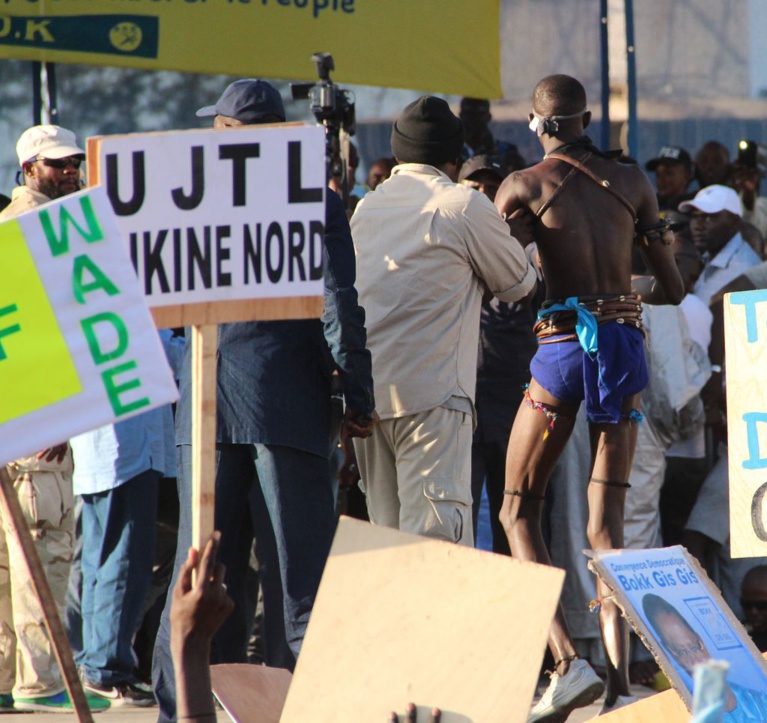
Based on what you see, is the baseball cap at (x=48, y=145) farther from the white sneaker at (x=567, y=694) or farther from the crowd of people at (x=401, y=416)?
the white sneaker at (x=567, y=694)

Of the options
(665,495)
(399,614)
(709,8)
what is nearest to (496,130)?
(709,8)

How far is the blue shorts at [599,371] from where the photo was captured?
17.5 ft

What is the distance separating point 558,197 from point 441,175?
0.41m

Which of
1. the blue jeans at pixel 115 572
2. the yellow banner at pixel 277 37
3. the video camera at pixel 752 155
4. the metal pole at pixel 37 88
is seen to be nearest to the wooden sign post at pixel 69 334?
the blue jeans at pixel 115 572

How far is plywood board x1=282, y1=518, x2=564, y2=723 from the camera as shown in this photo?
3.41m

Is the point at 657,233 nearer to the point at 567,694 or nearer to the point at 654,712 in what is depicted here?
the point at 567,694

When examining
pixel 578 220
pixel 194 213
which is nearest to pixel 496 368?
pixel 578 220

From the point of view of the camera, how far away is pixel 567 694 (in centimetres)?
502

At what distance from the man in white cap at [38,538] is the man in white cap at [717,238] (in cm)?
410

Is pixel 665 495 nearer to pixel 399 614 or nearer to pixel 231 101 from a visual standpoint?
pixel 231 101

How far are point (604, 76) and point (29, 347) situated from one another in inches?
294

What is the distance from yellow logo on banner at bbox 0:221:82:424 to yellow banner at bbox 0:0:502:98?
530 centimetres

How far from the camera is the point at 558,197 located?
5.39m

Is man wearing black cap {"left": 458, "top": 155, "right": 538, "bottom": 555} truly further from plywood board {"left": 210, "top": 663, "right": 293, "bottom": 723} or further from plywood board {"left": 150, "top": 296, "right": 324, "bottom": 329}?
plywood board {"left": 150, "top": 296, "right": 324, "bottom": 329}
